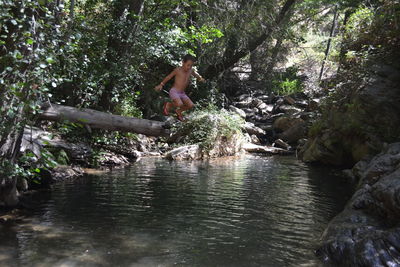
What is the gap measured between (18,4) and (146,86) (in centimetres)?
1220

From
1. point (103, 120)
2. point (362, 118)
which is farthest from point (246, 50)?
point (103, 120)

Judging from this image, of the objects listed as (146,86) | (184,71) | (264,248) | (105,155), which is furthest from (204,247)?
(146,86)

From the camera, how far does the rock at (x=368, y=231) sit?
4551 mm

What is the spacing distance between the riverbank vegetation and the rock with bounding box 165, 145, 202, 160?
0.67 meters

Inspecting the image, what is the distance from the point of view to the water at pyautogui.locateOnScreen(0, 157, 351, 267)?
4941mm

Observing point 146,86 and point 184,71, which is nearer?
point 184,71

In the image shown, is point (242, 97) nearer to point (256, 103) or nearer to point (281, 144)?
point (256, 103)

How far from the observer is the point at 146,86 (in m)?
17.3

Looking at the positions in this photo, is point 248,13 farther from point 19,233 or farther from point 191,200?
point 19,233

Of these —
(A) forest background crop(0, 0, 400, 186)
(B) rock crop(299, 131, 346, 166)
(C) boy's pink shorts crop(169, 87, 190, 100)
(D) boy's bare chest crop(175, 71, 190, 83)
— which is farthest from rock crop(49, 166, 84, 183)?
(B) rock crop(299, 131, 346, 166)

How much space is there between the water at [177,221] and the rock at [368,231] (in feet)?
0.95

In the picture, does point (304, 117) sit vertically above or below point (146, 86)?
below

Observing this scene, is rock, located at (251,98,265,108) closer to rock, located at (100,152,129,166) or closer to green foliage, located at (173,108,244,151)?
green foliage, located at (173,108,244,151)

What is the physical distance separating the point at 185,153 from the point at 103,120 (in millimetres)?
7164
